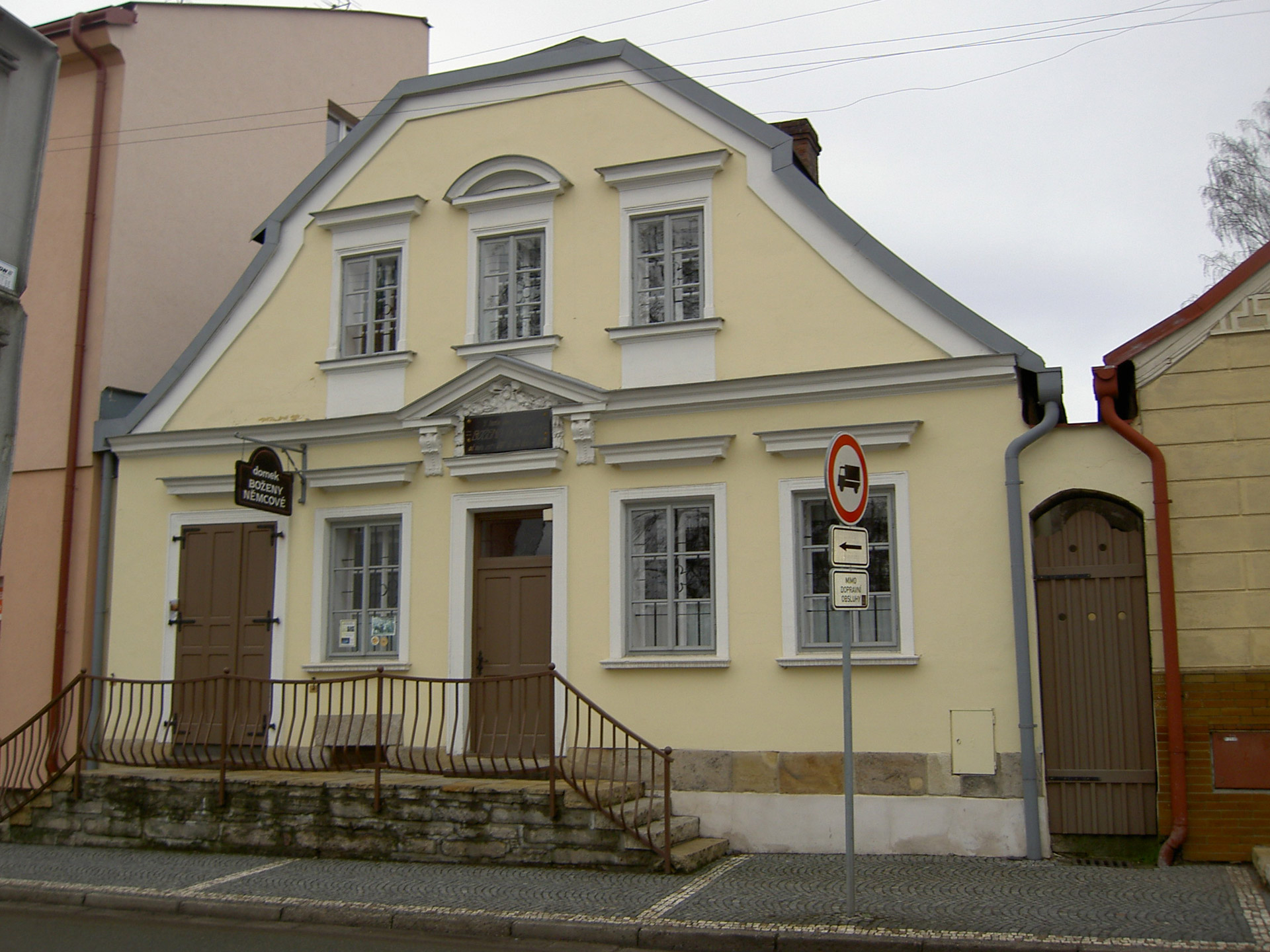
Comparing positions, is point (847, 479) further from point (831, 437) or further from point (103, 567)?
point (103, 567)

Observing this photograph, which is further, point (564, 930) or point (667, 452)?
point (667, 452)

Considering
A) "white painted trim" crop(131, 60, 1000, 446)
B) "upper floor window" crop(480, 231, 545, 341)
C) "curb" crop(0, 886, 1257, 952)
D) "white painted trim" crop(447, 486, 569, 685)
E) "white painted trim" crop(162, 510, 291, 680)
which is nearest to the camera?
"curb" crop(0, 886, 1257, 952)

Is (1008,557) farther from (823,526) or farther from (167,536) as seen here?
(167,536)

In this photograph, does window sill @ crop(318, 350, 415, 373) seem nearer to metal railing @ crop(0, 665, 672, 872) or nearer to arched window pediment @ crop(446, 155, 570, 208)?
arched window pediment @ crop(446, 155, 570, 208)

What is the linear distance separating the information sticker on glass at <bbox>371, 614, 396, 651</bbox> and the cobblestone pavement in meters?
2.49

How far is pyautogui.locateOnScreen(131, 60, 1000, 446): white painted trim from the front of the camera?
33.9 feet

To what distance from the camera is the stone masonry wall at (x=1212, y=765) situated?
8.77 m

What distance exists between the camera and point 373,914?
805 cm

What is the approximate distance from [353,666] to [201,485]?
2704mm

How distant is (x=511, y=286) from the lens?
1204 centimetres

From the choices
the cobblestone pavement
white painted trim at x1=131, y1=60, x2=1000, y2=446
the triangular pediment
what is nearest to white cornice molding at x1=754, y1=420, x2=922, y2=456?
white painted trim at x1=131, y1=60, x2=1000, y2=446

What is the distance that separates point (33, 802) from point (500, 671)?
14.6 ft

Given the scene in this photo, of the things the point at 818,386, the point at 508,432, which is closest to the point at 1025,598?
the point at 818,386

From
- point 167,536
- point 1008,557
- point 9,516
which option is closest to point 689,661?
point 1008,557
